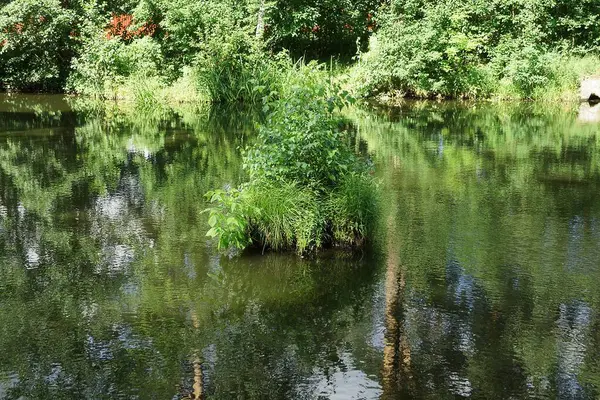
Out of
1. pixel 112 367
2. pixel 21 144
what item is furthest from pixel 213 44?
pixel 112 367

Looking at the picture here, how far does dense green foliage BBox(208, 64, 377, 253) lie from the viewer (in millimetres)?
6848

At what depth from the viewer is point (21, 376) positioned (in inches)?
180

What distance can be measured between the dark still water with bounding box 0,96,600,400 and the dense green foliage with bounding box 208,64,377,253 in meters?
0.27

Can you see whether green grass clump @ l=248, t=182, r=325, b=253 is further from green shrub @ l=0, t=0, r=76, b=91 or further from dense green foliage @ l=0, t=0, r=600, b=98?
green shrub @ l=0, t=0, r=76, b=91

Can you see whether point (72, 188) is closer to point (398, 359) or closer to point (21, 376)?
point (21, 376)

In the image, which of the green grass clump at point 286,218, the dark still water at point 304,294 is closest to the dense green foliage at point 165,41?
the dark still water at point 304,294

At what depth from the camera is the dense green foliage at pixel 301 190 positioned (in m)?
6.85

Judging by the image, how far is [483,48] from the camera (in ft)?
77.2

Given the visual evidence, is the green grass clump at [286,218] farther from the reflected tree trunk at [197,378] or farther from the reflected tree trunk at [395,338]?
the reflected tree trunk at [197,378]

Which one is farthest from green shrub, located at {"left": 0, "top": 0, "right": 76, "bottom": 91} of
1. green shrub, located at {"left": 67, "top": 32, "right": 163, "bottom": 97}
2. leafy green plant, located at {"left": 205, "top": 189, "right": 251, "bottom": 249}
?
leafy green plant, located at {"left": 205, "top": 189, "right": 251, "bottom": 249}

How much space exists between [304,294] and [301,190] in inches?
56.5

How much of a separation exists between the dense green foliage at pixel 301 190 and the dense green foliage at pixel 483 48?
45.1ft

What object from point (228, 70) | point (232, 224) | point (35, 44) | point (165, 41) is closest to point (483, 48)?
point (228, 70)

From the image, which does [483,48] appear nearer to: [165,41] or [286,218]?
[165,41]
